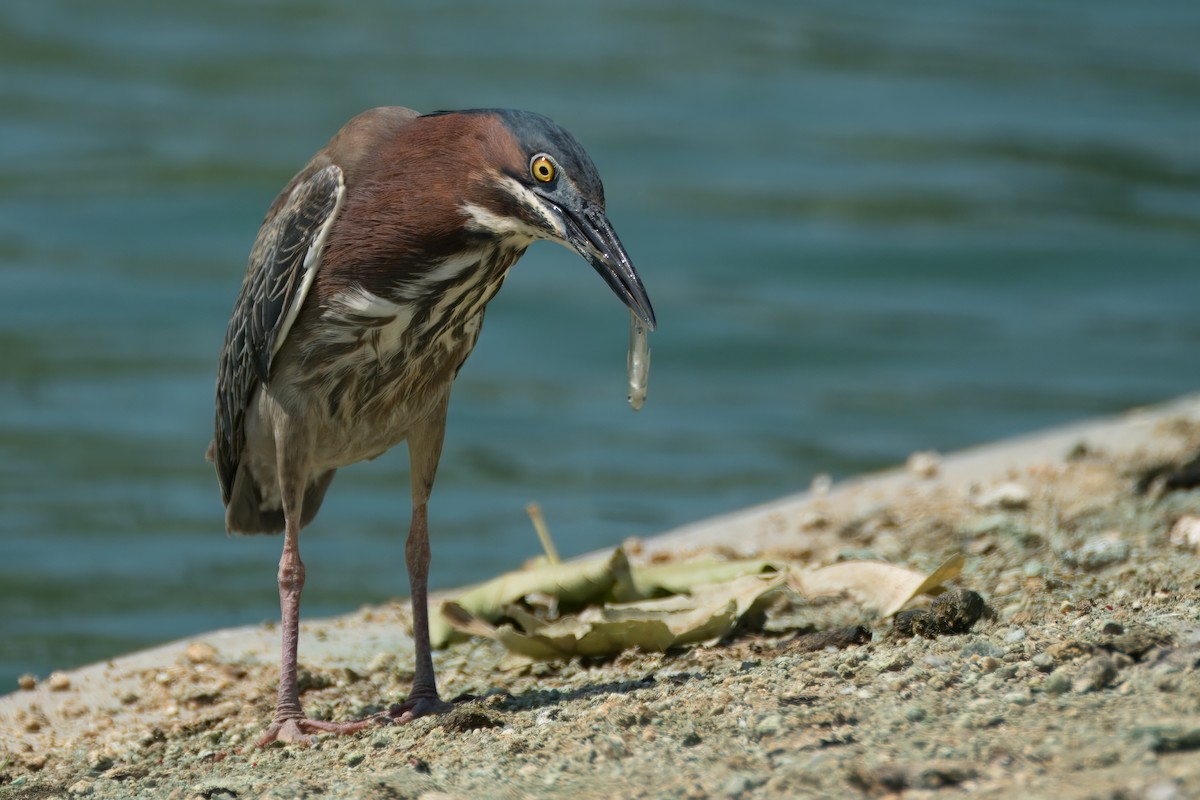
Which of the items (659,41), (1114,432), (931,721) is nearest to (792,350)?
(1114,432)

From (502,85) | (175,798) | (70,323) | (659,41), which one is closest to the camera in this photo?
(175,798)

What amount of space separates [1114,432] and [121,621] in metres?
4.90

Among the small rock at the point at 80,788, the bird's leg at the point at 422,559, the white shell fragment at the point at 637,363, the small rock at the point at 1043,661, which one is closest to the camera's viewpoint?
the small rock at the point at 1043,661

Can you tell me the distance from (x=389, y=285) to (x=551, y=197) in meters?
0.62

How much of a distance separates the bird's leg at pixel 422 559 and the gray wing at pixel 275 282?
1.79 feet

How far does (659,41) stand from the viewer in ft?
64.2

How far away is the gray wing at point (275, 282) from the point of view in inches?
199

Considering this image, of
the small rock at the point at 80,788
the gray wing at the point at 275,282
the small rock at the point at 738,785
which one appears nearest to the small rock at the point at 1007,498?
the gray wing at the point at 275,282

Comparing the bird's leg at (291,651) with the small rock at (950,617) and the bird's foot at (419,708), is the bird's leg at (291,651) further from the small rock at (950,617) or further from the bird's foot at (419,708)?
the small rock at (950,617)

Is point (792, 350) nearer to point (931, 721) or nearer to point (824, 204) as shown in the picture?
point (824, 204)

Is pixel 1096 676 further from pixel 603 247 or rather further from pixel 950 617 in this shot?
pixel 603 247

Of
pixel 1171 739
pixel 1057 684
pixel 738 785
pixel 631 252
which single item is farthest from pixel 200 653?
pixel 631 252

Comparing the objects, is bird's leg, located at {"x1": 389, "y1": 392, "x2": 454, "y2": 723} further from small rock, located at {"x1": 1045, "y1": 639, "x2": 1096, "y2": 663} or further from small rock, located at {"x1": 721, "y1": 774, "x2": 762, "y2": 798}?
small rock, located at {"x1": 1045, "y1": 639, "x2": 1096, "y2": 663}

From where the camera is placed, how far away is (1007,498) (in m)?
6.64
